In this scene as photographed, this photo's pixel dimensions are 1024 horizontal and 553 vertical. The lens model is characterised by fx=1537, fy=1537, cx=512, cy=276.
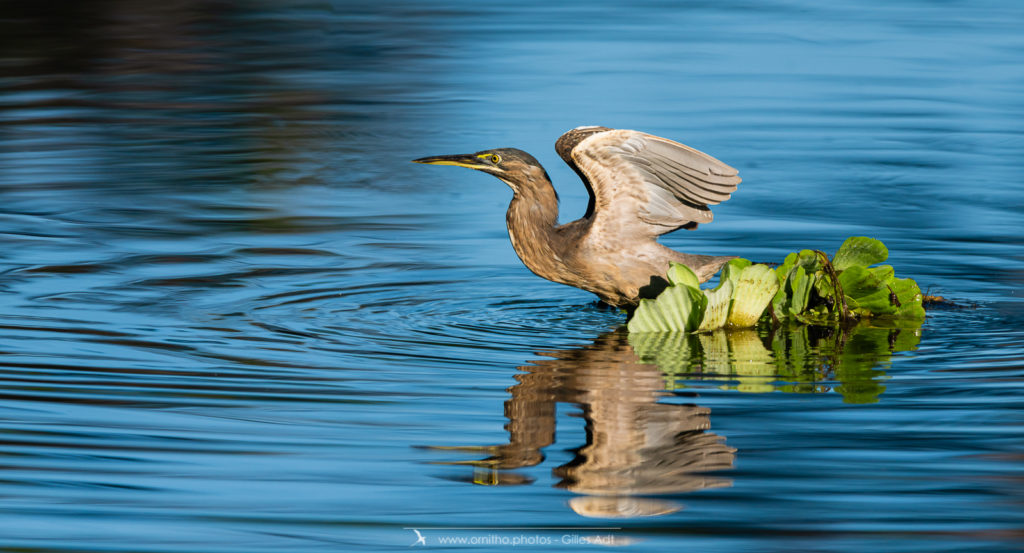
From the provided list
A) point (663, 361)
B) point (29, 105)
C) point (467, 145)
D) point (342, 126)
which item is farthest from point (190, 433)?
point (29, 105)

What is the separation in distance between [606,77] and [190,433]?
422 inches

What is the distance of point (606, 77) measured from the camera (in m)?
16.4

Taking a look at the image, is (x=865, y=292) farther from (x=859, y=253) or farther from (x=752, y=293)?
(x=752, y=293)

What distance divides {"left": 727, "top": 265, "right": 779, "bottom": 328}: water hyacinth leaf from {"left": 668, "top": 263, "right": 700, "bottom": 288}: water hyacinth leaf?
234mm

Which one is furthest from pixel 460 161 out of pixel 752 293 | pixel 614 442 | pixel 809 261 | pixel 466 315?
pixel 614 442

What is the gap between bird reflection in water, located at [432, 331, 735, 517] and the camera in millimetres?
5570

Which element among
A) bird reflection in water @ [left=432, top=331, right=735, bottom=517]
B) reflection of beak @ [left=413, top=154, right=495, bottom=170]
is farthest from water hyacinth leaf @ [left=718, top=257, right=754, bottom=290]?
reflection of beak @ [left=413, top=154, right=495, bottom=170]

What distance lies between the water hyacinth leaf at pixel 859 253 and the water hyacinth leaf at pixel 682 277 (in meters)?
0.91

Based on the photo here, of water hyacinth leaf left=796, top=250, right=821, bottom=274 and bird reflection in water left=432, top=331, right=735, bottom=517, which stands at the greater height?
water hyacinth leaf left=796, top=250, right=821, bottom=274

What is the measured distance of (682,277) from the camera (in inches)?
326

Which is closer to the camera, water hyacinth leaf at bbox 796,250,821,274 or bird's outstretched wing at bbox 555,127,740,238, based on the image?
bird's outstretched wing at bbox 555,127,740,238

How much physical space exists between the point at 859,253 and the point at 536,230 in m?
1.83

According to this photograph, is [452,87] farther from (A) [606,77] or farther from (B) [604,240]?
(B) [604,240]

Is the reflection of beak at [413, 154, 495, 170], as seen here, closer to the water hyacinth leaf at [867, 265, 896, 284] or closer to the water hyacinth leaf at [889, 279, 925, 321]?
the water hyacinth leaf at [867, 265, 896, 284]
